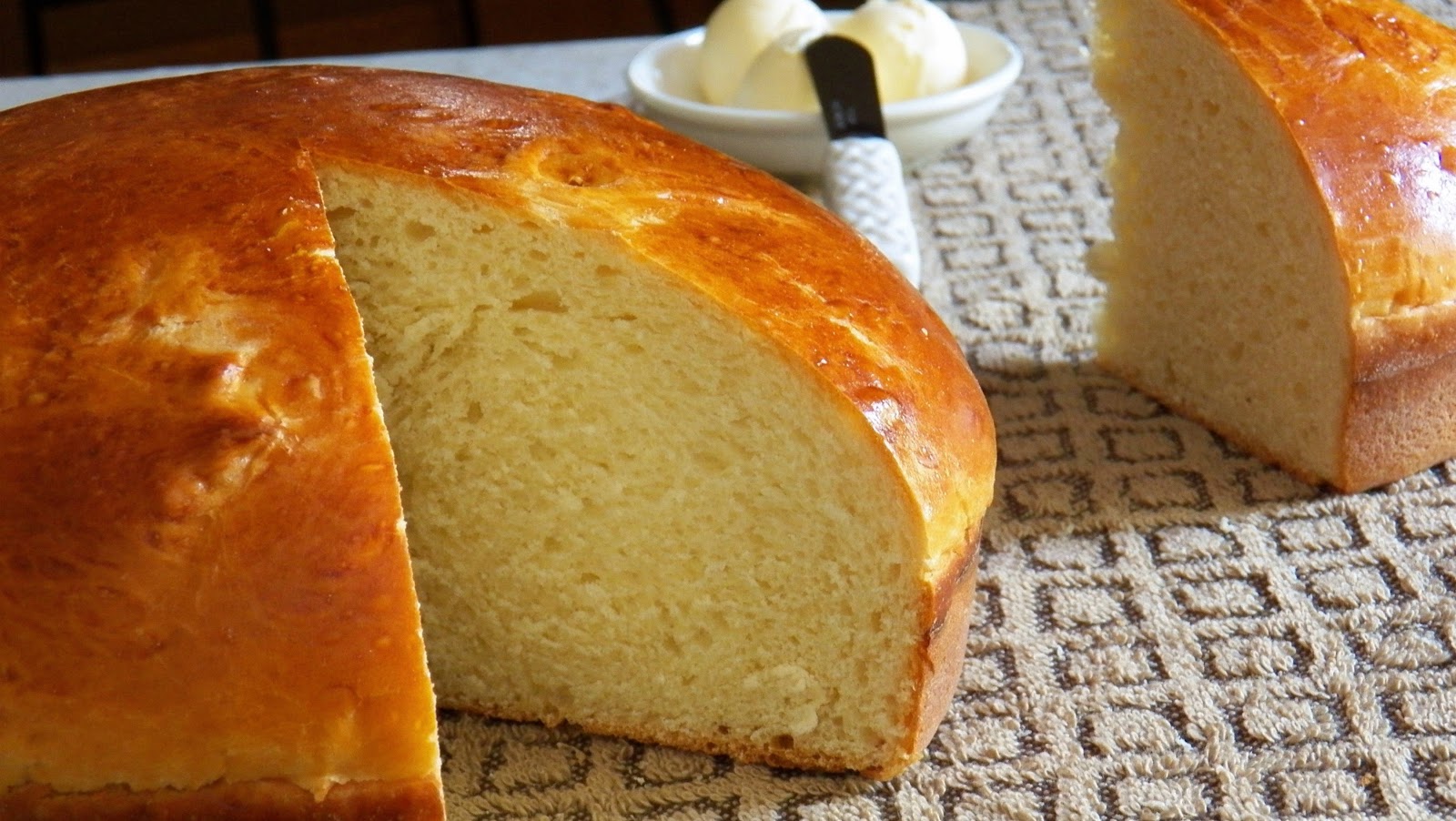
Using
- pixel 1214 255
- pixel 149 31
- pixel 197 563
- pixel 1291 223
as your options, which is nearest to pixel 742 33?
pixel 1214 255

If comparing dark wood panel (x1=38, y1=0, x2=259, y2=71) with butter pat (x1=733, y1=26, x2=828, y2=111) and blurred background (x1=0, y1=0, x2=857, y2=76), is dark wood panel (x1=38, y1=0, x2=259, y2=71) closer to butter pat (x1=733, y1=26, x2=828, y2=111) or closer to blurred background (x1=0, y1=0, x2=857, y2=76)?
blurred background (x1=0, y1=0, x2=857, y2=76)

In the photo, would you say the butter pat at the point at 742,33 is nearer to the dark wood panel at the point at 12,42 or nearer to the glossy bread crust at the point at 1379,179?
the glossy bread crust at the point at 1379,179

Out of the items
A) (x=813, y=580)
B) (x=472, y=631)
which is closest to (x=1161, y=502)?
(x=813, y=580)

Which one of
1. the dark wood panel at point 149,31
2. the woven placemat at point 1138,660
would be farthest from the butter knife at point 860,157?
the dark wood panel at point 149,31

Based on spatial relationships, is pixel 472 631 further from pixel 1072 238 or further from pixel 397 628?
pixel 1072 238

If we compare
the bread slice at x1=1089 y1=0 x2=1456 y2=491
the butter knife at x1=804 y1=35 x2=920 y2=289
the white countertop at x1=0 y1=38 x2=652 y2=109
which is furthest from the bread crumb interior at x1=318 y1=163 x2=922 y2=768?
the white countertop at x1=0 y1=38 x2=652 y2=109
